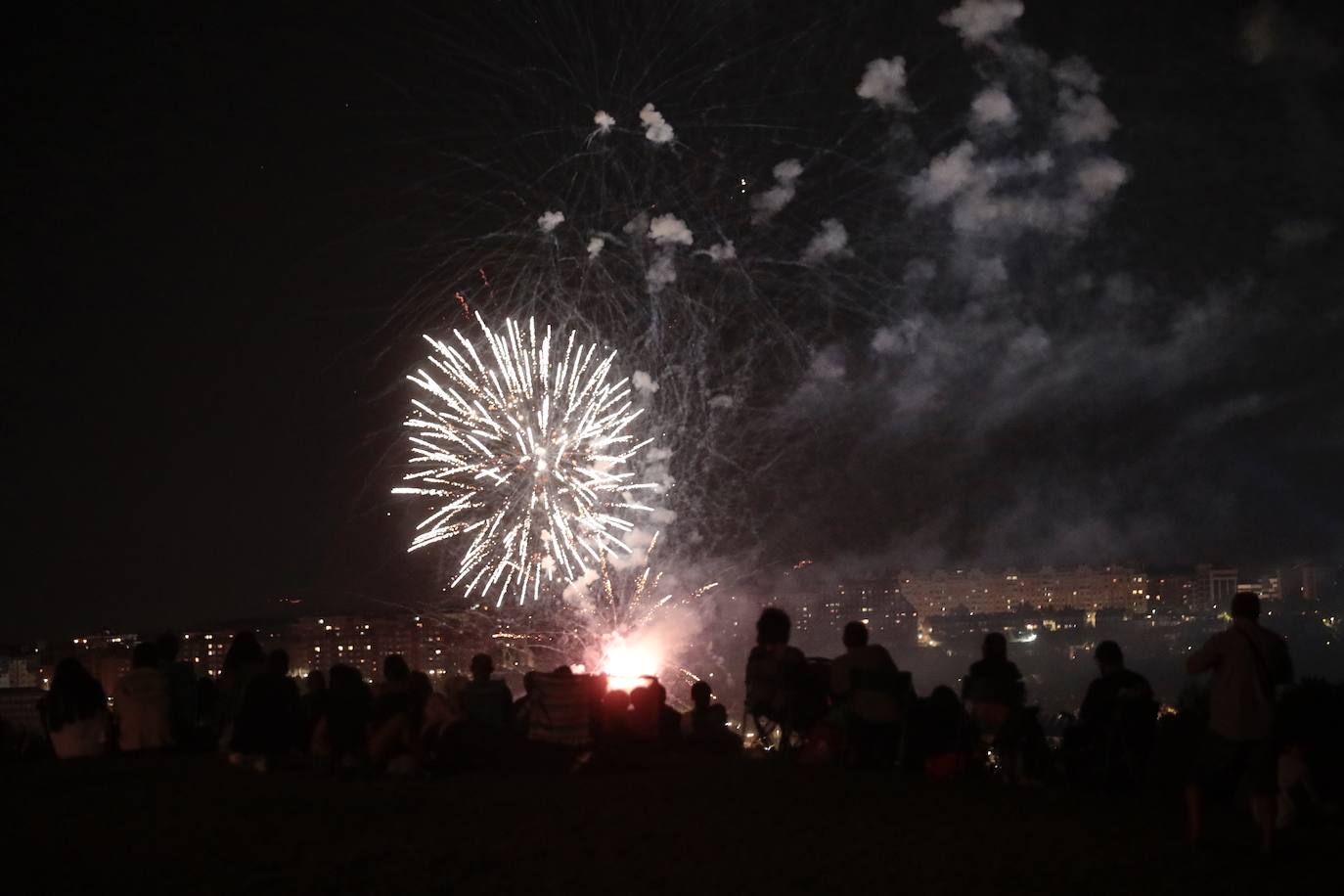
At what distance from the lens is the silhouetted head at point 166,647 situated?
11305mm

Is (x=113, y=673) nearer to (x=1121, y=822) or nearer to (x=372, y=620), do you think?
(x=372, y=620)

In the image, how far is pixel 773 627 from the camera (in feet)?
37.0

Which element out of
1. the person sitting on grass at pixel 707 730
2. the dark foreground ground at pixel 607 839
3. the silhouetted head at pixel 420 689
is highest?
the silhouetted head at pixel 420 689

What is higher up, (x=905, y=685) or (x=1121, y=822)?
(x=905, y=685)

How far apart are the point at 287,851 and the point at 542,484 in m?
16.4

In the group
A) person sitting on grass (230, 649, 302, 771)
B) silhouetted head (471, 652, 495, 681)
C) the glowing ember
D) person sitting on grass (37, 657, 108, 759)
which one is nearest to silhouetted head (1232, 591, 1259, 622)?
silhouetted head (471, 652, 495, 681)

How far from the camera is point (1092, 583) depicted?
A: 378 ft

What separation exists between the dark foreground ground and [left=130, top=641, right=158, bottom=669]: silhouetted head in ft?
5.16

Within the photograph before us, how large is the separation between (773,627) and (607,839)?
169 inches

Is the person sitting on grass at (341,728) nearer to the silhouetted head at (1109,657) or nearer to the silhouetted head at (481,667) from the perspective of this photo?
the silhouetted head at (481,667)

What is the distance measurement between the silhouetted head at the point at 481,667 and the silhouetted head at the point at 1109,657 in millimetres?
4494

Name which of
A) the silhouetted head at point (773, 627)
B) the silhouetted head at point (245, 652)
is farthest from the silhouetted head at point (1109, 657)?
the silhouetted head at point (245, 652)

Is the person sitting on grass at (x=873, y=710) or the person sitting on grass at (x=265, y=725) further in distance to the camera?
the person sitting on grass at (x=873, y=710)

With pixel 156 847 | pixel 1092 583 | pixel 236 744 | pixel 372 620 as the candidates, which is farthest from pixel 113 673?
pixel 1092 583
